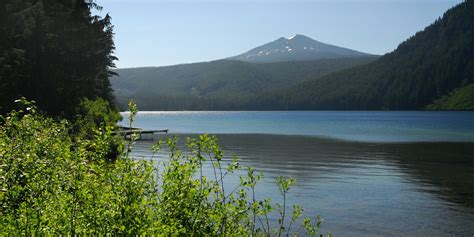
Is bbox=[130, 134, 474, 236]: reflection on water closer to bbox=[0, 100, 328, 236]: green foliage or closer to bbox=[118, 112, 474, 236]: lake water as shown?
bbox=[118, 112, 474, 236]: lake water

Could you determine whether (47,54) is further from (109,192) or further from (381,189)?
(109,192)

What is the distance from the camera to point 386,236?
69.9 feet

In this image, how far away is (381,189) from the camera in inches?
1314

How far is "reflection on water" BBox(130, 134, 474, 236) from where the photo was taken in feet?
76.2

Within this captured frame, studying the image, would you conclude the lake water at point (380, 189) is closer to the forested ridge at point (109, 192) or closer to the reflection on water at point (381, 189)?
the reflection on water at point (381, 189)

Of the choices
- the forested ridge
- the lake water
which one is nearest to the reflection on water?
the lake water

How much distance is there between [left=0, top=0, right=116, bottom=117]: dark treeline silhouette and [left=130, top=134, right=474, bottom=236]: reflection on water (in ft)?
44.2

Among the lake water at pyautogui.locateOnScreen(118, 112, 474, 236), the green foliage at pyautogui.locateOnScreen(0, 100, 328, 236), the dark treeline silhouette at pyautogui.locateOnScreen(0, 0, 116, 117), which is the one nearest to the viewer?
the green foliage at pyautogui.locateOnScreen(0, 100, 328, 236)

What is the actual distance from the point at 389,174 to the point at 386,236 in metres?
20.7

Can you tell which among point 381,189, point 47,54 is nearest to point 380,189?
point 381,189

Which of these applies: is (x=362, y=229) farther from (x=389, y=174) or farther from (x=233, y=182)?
(x=389, y=174)

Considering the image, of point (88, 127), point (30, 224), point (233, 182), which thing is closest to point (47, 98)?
point (88, 127)

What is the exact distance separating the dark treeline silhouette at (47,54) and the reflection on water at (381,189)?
13457 millimetres

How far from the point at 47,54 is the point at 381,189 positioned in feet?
104
